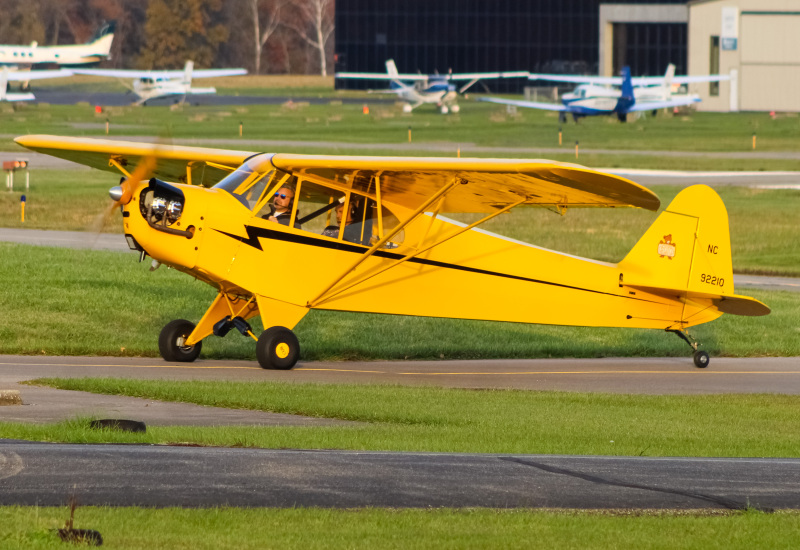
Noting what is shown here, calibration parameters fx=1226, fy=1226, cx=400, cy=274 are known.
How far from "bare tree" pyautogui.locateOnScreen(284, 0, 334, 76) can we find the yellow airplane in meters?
143

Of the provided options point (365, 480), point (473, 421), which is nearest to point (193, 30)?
point (473, 421)

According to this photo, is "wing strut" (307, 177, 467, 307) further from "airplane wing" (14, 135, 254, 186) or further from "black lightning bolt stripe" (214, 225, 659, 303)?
"airplane wing" (14, 135, 254, 186)

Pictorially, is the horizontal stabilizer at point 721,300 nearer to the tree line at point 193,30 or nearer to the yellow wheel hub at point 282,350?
the yellow wheel hub at point 282,350

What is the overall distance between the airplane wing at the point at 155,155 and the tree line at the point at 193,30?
131676mm

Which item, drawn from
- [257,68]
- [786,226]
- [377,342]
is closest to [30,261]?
[377,342]

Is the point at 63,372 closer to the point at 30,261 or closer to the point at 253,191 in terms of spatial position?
the point at 253,191

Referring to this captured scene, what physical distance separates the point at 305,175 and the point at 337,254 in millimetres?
1048

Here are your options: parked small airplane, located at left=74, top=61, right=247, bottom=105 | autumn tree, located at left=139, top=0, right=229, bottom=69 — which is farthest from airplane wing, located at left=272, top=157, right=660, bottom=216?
autumn tree, located at left=139, top=0, right=229, bottom=69

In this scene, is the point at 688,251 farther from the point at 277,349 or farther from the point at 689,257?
the point at 277,349

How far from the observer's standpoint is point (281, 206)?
14.8 meters

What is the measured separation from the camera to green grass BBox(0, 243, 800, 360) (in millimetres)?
16953

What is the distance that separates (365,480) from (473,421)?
12.3 ft

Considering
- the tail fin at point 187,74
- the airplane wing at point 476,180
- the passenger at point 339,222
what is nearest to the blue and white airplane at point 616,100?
the tail fin at point 187,74

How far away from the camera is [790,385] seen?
52.1ft
